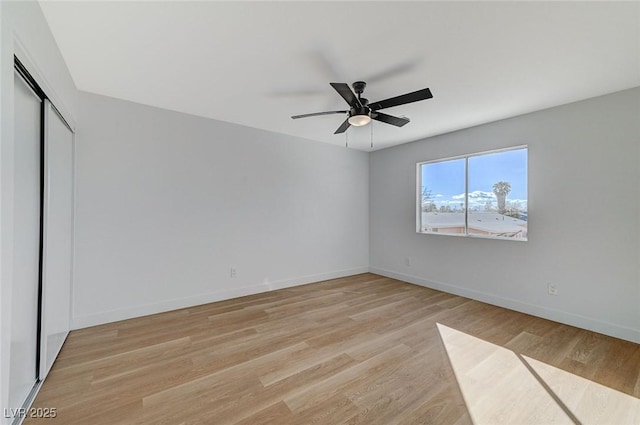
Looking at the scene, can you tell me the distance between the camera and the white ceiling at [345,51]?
1.65m

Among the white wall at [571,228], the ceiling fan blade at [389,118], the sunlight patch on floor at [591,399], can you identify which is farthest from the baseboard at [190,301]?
the sunlight patch on floor at [591,399]

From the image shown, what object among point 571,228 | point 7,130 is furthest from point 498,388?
point 7,130

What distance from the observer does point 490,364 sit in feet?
7.02

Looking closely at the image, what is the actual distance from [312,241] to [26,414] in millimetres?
3494

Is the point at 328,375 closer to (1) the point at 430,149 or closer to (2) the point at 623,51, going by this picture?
(2) the point at 623,51

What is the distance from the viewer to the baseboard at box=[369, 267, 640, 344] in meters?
2.59

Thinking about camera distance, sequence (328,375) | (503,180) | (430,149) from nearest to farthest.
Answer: (328,375) < (503,180) < (430,149)

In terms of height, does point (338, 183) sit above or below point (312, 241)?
above

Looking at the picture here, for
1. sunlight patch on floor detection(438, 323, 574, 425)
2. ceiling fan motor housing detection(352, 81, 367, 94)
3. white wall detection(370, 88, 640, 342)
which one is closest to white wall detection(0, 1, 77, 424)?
ceiling fan motor housing detection(352, 81, 367, 94)

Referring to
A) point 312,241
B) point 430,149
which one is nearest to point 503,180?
point 430,149

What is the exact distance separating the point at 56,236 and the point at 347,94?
2.69 m

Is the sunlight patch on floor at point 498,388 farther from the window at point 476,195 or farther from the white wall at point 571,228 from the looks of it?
the window at point 476,195

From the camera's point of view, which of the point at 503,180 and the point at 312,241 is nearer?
the point at 503,180

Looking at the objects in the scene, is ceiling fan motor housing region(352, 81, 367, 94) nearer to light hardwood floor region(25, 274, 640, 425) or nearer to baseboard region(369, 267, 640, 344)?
light hardwood floor region(25, 274, 640, 425)
